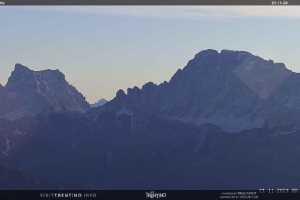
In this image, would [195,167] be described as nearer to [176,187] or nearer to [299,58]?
[176,187]

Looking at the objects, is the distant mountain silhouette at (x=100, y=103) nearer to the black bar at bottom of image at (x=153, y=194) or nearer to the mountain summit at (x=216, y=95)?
the mountain summit at (x=216, y=95)

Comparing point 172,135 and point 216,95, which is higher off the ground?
point 216,95

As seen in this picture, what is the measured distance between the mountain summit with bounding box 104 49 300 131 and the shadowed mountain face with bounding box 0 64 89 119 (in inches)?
4.4

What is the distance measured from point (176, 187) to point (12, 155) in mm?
476

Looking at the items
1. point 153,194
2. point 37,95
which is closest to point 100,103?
point 37,95

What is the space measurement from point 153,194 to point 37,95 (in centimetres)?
44

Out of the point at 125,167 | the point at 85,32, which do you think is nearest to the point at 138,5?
the point at 85,32

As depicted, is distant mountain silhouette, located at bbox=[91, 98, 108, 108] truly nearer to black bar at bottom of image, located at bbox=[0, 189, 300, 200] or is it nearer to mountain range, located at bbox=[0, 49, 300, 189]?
mountain range, located at bbox=[0, 49, 300, 189]

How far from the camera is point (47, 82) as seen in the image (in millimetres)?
4594

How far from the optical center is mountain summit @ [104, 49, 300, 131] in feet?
15.1

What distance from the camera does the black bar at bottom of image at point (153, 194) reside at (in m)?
4.58

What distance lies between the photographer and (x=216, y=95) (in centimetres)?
461

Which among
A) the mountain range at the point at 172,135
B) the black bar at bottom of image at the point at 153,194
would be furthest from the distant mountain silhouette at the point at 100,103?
the black bar at bottom of image at the point at 153,194

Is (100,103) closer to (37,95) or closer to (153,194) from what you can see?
(37,95)
